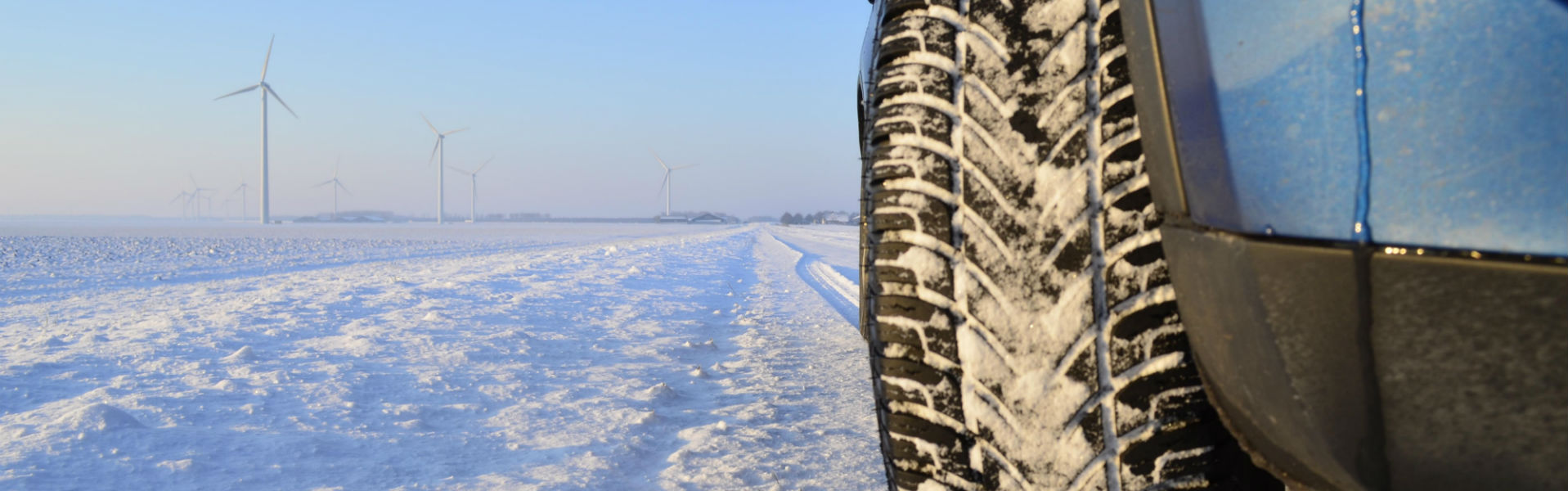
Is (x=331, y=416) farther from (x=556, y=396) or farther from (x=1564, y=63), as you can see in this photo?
(x=1564, y=63)

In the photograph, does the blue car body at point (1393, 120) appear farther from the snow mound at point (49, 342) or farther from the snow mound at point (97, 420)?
the snow mound at point (49, 342)

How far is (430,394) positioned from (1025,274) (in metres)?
2.42

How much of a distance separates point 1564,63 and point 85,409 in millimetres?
3149

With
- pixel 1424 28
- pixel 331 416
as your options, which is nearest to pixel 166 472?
pixel 331 416

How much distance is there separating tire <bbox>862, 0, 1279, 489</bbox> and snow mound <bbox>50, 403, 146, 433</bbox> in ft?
7.50

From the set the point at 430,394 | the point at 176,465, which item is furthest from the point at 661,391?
the point at 176,465

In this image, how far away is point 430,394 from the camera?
9.32ft

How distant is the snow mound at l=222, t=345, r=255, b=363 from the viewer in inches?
131

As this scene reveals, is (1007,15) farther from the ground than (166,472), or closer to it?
farther from the ground

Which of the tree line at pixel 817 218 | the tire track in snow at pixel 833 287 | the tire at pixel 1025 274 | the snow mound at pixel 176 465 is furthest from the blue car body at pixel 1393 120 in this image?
the tree line at pixel 817 218

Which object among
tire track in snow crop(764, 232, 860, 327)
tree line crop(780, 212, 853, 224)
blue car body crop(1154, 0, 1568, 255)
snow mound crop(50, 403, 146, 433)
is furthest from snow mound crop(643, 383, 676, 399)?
tree line crop(780, 212, 853, 224)

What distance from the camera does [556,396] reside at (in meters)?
2.86

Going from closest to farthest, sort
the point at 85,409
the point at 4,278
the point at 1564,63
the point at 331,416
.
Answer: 1. the point at 1564,63
2. the point at 85,409
3. the point at 331,416
4. the point at 4,278

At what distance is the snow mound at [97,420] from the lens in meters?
2.22
